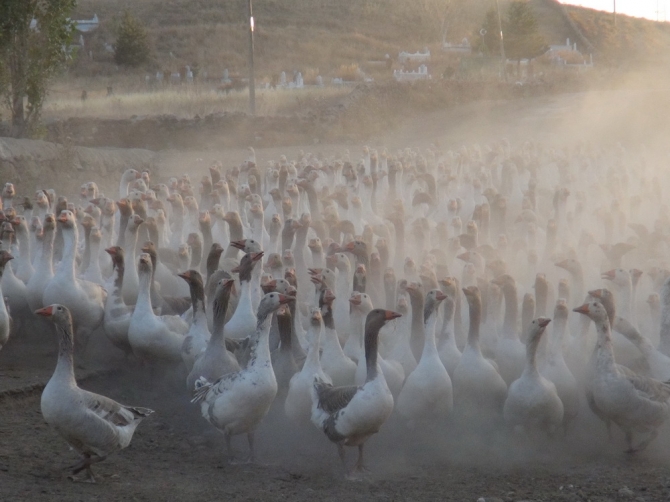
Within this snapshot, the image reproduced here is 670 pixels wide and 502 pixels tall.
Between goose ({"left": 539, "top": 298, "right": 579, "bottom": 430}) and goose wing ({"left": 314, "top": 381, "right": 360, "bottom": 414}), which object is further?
goose ({"left": 539, "top": 298, "right": 579, "bottom": 430})

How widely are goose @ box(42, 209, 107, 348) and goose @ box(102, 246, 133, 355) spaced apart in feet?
0.36

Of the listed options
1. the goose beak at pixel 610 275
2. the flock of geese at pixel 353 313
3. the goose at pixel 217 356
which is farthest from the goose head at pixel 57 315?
the goose beak at pixel 610 275

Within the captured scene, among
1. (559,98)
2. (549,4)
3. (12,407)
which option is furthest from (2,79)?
(549,4)

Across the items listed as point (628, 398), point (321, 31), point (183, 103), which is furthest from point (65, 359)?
point (321, 31)

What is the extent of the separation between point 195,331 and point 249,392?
1.67m

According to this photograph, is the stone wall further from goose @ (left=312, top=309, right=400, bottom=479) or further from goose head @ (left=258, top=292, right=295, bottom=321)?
goose @ (left=312, top=309, right=400, bottom=479)

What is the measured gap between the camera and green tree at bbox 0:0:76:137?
1930 cm

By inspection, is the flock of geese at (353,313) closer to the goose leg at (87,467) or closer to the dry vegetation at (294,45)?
the goose leg at (87,467)

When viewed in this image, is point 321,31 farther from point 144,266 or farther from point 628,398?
point 628,398

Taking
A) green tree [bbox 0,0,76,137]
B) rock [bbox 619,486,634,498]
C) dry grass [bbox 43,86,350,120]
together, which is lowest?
rock [bbox 619,486,634,498]

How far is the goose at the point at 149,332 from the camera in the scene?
884 centimetres

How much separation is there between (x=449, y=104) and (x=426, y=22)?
110ft

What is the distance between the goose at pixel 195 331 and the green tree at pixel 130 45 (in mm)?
39547

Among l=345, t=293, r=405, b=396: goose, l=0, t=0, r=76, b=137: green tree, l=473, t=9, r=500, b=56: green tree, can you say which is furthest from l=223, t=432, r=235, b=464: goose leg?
l=473, t=9, r=500, b=56: green tree
